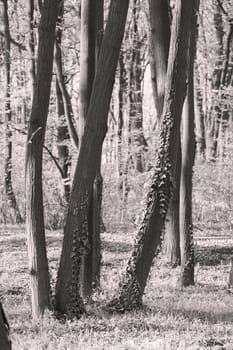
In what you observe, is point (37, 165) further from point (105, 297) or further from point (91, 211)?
point (105, 297)

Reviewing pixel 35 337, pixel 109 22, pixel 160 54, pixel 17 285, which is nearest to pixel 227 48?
pixel 160 54

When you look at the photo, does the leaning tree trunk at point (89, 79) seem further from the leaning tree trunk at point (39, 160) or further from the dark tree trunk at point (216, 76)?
the dark tree trunk at point (216, 76)

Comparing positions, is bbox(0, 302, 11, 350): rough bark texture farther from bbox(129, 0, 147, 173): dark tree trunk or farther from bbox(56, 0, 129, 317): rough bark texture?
bbox(129, 0, 147, 173): dark tree trunk

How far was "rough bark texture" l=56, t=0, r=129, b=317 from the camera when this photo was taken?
318 inches

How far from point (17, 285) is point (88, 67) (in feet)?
16.3

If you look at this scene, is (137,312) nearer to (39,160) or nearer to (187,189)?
(39,160)

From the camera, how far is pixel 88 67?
9914mm

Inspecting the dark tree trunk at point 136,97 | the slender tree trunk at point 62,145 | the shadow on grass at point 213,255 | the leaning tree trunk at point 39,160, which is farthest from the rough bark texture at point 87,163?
the dark tree trunk at point 136,97

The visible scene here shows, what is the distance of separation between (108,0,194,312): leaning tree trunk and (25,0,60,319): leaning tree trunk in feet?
4.05

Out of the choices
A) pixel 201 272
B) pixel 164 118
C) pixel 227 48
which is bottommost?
pixel 201 272

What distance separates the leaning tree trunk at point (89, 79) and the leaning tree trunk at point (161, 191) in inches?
39.0

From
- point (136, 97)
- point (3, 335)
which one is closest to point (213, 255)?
point (3, 335)

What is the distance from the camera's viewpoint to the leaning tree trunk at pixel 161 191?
8766 mm

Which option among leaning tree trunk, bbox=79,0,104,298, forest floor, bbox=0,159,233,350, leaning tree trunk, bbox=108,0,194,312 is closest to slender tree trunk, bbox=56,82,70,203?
forest floor, bbox=0,159,233,350
